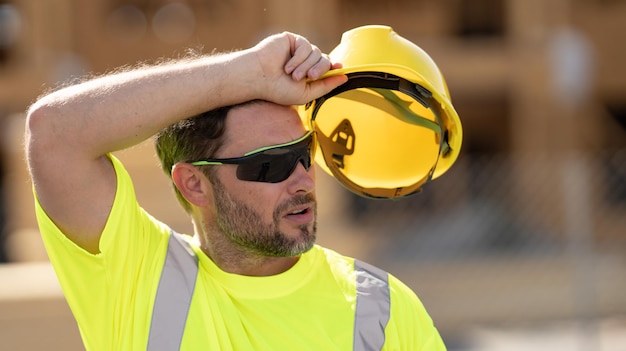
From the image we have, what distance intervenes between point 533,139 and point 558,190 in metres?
6.36

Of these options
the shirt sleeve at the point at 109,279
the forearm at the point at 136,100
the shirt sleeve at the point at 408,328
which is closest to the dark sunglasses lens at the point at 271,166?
the forearm at the point at 136,100

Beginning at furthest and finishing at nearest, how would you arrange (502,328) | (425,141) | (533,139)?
(533,139)
(502,328)
(425,141)

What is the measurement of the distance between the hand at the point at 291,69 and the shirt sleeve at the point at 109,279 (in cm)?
48

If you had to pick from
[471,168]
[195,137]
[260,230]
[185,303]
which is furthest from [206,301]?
[471,168]

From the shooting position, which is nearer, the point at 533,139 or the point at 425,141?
the point at 425,141

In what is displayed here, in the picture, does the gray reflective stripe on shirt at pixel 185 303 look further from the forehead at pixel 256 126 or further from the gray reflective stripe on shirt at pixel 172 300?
the forehead at pixel 256 126

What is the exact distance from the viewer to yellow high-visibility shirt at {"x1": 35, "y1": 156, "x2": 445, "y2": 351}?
7.98 ft

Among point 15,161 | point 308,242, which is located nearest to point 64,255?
point 308,242

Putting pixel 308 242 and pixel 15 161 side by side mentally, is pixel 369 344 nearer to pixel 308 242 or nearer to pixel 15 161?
pixel 308 242

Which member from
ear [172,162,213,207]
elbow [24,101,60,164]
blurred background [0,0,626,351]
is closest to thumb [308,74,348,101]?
ear [172,162,213,207]

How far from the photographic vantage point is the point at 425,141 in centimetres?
275

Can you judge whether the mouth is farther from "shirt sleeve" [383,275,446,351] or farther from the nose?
"shirt sleeve" [383,275,446,351]

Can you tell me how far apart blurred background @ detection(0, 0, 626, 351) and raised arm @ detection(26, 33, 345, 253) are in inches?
29.1

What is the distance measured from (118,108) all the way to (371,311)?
860 mm
